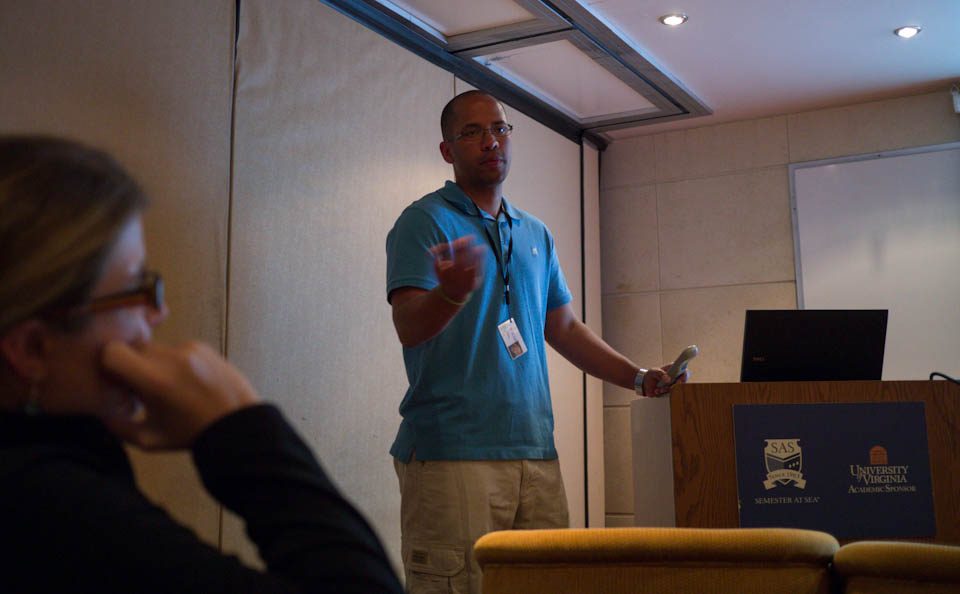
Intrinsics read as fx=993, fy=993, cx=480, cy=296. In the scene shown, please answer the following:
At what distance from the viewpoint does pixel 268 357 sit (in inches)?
135

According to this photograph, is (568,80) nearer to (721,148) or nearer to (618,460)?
(721,148)

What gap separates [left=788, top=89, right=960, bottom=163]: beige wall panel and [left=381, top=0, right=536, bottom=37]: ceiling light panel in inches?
82.1

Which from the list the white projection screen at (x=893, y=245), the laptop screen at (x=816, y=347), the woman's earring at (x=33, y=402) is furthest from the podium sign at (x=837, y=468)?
the white projection screen at (x=893, y=245)

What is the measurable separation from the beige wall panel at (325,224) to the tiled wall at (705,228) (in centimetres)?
210

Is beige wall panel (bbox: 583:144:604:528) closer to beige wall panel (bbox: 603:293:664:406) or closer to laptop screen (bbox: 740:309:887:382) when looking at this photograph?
beige wall panel (bbox: 603:293:664:406)

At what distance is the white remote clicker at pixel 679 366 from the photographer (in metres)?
2.56

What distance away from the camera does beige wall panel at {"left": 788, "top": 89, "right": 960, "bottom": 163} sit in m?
5.32

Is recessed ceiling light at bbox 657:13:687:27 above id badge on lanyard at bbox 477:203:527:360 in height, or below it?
above

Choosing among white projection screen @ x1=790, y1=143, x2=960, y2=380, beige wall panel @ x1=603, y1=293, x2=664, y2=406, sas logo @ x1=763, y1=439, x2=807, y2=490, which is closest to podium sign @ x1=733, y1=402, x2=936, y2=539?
sas logo @ x1=763, y1=439, x2=807, y2=490

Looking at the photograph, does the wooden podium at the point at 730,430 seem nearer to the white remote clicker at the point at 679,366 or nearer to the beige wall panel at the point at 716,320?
the white remote clicker at the point at 679,366

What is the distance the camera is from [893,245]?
5277 millimetres

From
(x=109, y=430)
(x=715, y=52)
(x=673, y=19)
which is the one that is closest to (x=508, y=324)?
(x=109, y=430)

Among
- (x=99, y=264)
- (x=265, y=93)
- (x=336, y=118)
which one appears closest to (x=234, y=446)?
(x=99, y=264)

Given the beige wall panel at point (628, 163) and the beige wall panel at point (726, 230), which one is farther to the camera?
the beige wall panel at point (628, 163)
